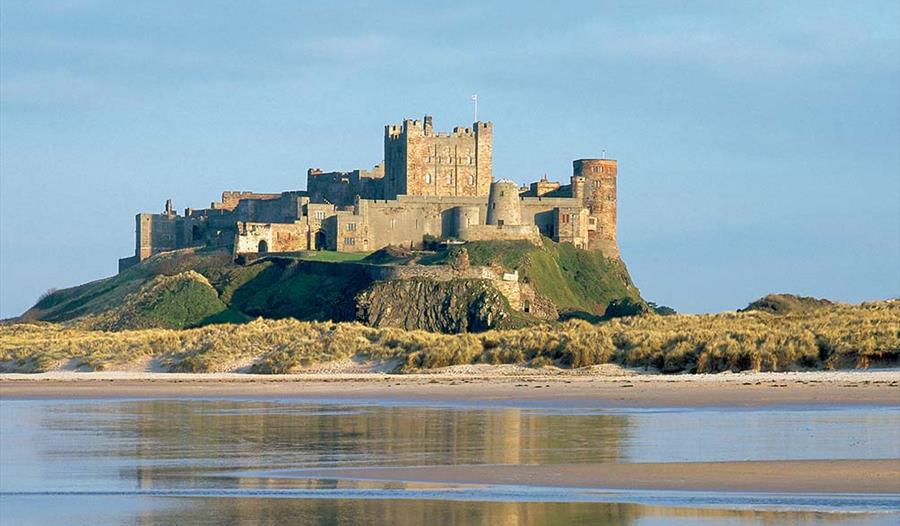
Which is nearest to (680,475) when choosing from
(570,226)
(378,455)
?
(378,455)

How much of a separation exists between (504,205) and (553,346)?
118 feet

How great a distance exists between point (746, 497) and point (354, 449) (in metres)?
5.34

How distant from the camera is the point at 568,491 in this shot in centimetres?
1309

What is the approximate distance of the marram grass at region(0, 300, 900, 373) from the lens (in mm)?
29281

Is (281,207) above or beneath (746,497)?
above

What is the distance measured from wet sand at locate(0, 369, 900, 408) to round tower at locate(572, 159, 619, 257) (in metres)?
Result: 40.8

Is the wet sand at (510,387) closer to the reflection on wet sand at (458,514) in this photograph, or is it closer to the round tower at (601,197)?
the reflection on wet sand at (458,514)

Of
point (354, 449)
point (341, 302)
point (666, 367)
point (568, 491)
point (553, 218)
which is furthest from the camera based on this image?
point (553, 218)

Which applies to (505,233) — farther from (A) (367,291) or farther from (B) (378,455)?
(B) (378,455)

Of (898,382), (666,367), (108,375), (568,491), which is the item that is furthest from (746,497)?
(108,375)

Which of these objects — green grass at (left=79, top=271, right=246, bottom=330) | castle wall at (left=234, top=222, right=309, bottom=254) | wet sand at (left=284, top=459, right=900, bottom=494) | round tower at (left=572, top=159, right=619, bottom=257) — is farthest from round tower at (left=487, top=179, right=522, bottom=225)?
wet sand at (left=284, top=459, right=900, bottom=494)

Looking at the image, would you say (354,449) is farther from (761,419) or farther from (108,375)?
(108,375)

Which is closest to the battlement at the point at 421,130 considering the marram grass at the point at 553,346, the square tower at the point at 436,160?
the square tower at the point at 436,160

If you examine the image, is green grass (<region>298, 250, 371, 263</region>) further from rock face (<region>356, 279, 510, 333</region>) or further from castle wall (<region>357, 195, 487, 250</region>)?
rock face (<region>356, 279, 510, 333</region>)
